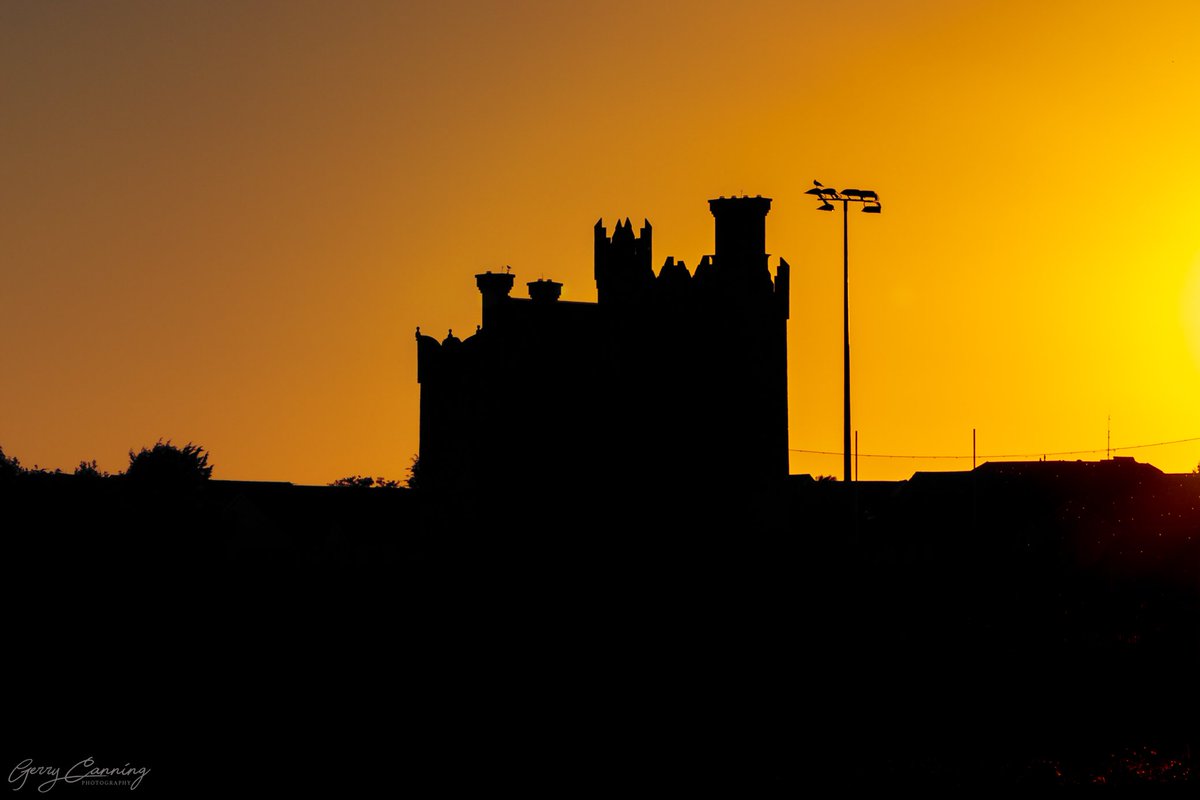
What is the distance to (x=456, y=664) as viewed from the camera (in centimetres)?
5631

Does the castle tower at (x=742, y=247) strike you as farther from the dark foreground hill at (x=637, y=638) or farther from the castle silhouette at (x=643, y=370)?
the dark foreground hill at (x=637, y=638)

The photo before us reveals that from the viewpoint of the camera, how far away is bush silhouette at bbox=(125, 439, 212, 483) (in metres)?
118

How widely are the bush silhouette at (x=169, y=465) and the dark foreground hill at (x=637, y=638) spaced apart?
15.3 meters

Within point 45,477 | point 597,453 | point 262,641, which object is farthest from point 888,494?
point 262,641

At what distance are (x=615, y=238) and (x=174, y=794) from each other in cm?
6095

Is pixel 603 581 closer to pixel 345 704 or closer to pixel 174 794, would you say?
pixel 345 704

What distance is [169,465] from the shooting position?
397 feet

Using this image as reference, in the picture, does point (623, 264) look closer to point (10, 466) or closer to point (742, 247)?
point (742, 247)
